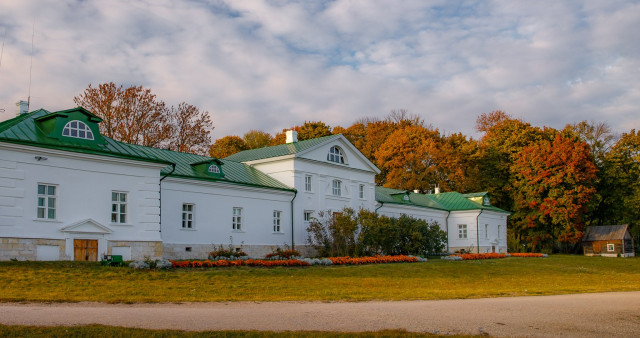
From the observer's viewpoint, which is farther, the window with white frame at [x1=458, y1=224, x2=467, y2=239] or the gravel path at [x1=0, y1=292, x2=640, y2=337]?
the window with white frame at [x1=458, y1=224, x2=467, y2=239]

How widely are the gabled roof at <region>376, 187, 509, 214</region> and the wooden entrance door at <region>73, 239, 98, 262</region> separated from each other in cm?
2375

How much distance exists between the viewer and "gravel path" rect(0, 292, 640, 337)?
10.2 m

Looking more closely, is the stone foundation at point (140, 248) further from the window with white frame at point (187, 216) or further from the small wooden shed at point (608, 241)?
the small wooden shed at point (608, 241)

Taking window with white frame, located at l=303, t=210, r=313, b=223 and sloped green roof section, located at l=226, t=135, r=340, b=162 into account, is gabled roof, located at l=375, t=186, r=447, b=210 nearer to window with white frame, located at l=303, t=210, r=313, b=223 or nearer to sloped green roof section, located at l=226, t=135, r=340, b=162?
window with white frame, located at l=303, t=210, r=313, b=223

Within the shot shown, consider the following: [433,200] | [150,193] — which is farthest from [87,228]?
[433,200]

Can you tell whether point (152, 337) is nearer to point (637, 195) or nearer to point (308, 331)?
point (308, 331)

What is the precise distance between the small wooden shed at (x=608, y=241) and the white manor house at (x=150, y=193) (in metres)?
23.3

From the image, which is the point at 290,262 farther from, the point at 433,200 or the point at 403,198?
the point at 433,200

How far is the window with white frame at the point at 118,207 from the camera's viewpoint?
2316 cm

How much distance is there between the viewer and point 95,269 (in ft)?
61.6

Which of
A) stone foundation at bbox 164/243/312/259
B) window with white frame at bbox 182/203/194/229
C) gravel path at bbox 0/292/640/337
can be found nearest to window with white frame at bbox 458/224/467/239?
stone foundation at bbox 164/243/312/259

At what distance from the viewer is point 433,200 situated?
164ft

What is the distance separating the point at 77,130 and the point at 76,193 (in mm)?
2470

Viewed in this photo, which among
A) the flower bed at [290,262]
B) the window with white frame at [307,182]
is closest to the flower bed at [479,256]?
the flower bed at [290,262]
